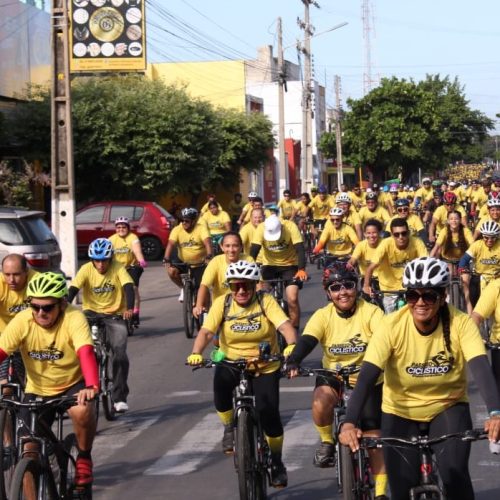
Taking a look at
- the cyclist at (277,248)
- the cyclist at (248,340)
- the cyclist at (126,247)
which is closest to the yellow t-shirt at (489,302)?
the cyclist at (248,340)

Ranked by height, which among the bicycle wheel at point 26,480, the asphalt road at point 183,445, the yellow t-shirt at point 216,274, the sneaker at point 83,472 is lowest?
the asphalt road at point 183,445

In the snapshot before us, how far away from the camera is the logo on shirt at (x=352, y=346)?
8.25 meters

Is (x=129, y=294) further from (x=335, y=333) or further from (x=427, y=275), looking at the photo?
(x=427, y=275)

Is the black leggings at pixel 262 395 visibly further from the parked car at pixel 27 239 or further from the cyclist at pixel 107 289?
the parked car at pixel 27 239

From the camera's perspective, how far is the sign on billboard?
28.0m

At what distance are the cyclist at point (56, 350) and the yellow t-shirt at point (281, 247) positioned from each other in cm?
820

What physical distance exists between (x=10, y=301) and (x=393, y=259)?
5.64m

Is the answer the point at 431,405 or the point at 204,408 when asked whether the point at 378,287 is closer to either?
the point at 204,408

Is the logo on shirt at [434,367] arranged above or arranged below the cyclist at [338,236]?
below

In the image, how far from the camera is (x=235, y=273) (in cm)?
862

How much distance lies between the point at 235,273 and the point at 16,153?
88.8ft

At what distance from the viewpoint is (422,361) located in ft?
20.4

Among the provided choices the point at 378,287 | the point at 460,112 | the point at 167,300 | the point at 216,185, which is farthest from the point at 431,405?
the point at 460,112

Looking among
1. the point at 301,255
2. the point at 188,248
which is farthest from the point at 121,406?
the point at 188,248
